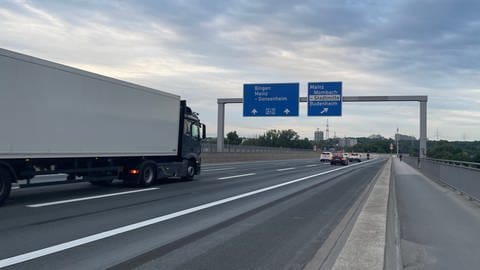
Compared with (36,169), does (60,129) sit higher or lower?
higher

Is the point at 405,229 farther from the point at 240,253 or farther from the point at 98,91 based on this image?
the point at 98,91

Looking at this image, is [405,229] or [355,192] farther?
[355,192]

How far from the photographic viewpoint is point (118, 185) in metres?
19.3

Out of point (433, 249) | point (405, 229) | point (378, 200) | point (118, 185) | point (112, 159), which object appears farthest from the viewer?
point (118, 185)

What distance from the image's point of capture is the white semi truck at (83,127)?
1248 cm

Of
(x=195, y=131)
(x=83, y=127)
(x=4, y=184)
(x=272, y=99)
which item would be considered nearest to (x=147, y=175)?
(x=195, y=131)

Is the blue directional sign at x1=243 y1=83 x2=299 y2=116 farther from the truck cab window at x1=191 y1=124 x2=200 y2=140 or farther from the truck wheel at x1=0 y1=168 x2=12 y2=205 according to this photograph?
the truck wheel at x1=0 y1=168 x2=12 y2=205

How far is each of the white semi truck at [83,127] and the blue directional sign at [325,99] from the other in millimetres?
20796

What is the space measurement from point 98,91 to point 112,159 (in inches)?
108

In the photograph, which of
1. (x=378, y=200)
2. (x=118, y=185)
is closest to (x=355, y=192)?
(x=378, y=200)

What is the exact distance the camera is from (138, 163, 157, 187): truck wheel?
18516mm

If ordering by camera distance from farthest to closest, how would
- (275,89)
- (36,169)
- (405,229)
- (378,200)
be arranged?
1. (275,89)
2. (378,200)
3. (36,169)
4. (405,229)

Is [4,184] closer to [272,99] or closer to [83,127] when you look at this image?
[83,127]

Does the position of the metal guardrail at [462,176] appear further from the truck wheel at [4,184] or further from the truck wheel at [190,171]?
the truck wheel at [4,184]
